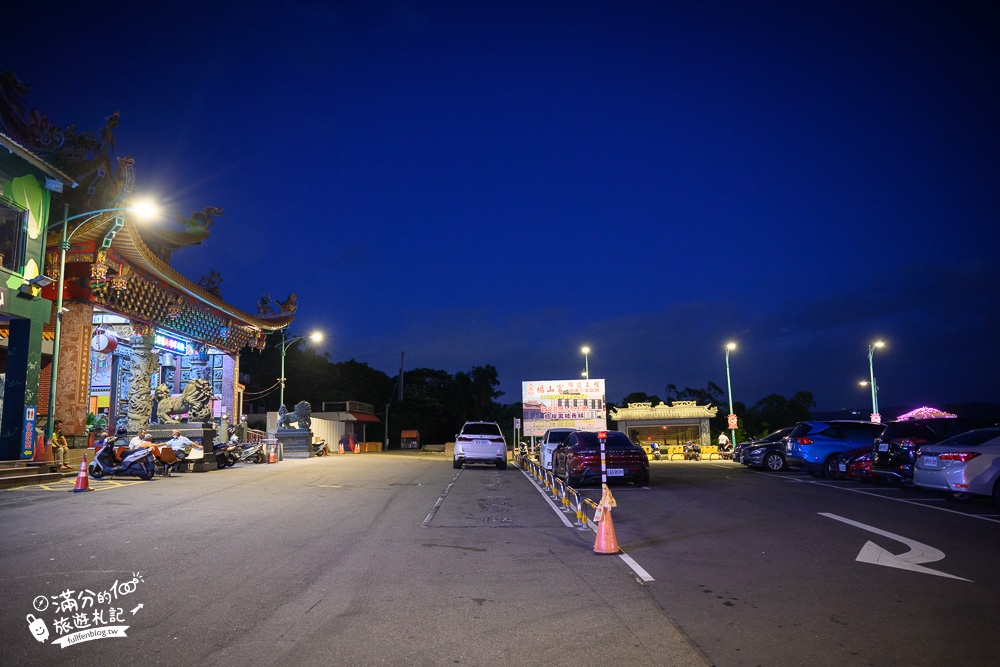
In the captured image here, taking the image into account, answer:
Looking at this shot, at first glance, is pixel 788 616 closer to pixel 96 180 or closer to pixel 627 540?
pixel 627 540

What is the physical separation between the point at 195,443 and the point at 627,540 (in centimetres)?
1782

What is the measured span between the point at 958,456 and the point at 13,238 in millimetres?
23105

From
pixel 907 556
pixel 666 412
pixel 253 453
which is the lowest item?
pixel 907 556

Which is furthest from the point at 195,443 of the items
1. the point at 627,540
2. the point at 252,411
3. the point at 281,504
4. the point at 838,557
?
the point at 252,411

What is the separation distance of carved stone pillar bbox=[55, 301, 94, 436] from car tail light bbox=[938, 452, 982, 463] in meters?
22.4

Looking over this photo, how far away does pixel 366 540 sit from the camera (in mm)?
8711

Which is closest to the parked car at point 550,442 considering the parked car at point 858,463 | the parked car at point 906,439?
the parked car at point 858,463

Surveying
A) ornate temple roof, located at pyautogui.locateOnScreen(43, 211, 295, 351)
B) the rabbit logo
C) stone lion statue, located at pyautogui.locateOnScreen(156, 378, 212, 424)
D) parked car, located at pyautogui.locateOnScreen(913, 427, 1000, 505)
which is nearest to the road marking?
the rabbit logo

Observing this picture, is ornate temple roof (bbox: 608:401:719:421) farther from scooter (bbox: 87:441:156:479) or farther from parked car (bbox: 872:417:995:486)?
scooter (bbox: 87:441:156:479)

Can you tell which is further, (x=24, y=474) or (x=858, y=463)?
(x=858, y=463)

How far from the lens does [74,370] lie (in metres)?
20.8

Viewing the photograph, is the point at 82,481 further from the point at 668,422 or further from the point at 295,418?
the point at 668,422

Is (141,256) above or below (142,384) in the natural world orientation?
above

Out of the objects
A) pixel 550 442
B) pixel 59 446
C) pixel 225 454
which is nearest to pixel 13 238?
pixel 59 446
